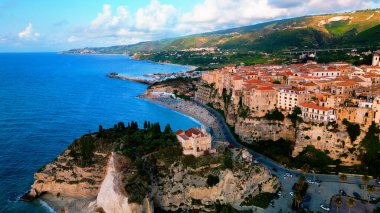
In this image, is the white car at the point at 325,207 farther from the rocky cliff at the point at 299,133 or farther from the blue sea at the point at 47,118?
the blue sea at the point at 47,118

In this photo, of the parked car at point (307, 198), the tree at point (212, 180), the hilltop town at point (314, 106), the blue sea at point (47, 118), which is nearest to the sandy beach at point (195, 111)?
the blue sea at point (47, 118)

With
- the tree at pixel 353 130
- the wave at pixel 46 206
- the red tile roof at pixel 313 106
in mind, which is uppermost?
the red tile roof at pixel 313 106

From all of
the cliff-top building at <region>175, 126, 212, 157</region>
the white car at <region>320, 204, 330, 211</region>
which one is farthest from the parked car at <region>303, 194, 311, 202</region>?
the cliff-top building at <region>175, 126, 212, 157</region>

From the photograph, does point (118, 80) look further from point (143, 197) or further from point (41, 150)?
point (143, 197)

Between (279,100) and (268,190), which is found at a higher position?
(279,100)

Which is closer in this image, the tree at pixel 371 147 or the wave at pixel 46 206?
the wave at pixel 46 206

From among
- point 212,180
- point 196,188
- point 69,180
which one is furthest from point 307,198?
point 69,180

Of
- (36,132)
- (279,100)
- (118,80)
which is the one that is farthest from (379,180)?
(118,80)
